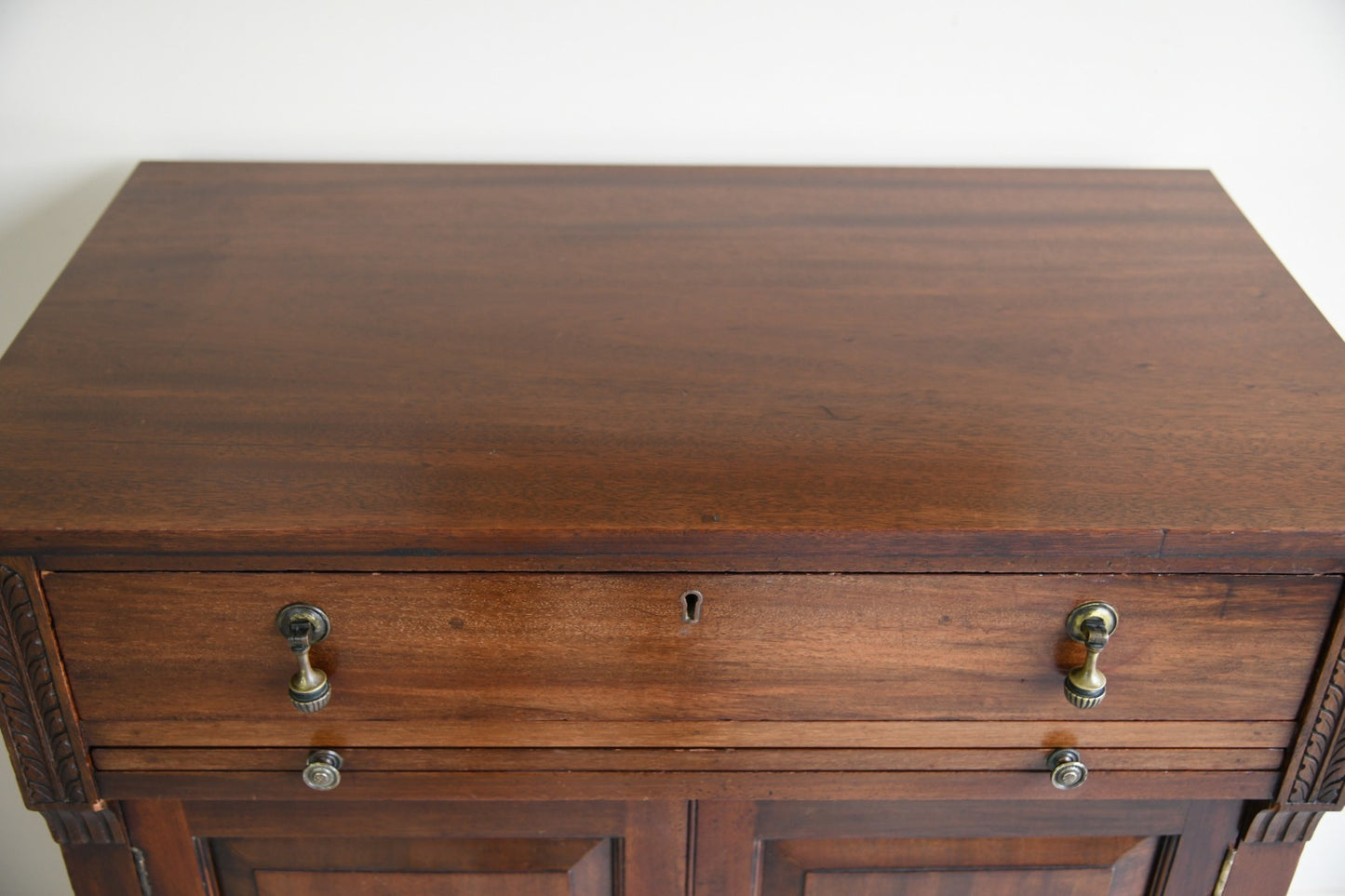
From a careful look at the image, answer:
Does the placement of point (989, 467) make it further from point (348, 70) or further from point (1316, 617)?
point (348, 70)

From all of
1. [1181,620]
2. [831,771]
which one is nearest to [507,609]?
[831,771]

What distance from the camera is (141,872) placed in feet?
2.64

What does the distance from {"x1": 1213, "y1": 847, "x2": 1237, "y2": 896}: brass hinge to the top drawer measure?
0.13m

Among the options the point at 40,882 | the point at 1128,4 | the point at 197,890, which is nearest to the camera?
the point at 197,890

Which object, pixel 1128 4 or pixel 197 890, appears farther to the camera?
pixel 1128 4

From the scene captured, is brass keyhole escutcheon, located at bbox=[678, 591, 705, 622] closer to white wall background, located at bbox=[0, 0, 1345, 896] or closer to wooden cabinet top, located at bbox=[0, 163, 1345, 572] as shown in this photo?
wooden cabinet top, located at bbox=[0, 163, 1345, 572]

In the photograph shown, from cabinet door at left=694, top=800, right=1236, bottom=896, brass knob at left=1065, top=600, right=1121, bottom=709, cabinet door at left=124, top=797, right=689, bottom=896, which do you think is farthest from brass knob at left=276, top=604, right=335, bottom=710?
brass knob at left=1065, top=600, right=1121, bottom=709

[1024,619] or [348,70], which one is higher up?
[348,70]

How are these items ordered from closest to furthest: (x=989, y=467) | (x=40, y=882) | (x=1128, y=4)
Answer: (x=989, y=467), (x=1128, y=4), (x=40, y=882)

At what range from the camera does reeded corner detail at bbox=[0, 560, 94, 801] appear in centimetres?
69

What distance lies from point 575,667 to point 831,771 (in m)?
0.17

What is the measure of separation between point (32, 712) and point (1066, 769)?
1.97ft

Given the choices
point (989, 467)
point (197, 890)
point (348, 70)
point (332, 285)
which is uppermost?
point (348, 70)

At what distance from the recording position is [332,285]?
837 millimetres
